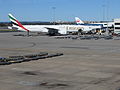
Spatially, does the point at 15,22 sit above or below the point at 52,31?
above

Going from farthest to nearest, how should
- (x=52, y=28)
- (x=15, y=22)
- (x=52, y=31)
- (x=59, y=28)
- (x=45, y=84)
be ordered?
(x=15, y=22) < (x=59, y=28) < (x=52, y=31) < (x=52, y=28) < (x=45, y=84)

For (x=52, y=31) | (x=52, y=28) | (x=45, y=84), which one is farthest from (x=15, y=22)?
(x=45, y=84)

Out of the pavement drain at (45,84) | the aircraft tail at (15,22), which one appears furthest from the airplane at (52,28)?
the pavement drain at (45,84)

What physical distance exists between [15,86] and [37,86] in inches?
47.9

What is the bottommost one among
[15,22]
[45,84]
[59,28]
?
[45,84]

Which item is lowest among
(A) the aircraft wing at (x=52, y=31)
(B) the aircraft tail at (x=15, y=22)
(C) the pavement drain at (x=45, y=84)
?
(C) the pavement drain at (x=45, y=84)

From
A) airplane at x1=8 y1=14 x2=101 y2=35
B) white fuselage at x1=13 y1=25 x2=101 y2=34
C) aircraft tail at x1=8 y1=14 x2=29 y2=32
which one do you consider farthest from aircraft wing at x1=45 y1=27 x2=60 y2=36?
aircraft tail at x1=8 y1=14 x2=29 y2=32

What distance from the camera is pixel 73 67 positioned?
23.5 metres

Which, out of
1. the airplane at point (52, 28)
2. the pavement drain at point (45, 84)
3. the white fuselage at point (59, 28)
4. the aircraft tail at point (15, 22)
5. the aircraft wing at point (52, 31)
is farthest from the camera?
the aircraft tail at point (15, 22)

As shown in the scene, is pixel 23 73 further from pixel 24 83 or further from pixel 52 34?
pixel 52 34

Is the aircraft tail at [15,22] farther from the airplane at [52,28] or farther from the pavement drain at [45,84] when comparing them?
the pavement drain at [45,84]

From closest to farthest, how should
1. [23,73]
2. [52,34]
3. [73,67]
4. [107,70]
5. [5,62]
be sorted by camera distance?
[23,73], [107,70], [73,67], [5,62], [52,34]

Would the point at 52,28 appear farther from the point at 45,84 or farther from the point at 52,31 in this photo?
the point at 45,84

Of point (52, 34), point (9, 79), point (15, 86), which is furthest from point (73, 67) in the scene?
point (52, 34)
